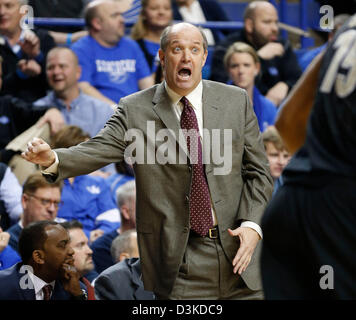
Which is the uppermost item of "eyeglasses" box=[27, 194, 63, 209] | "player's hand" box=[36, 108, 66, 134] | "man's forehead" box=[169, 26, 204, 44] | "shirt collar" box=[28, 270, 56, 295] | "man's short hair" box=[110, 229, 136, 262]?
"man's forehead" box=[169, 26, 204, 44]

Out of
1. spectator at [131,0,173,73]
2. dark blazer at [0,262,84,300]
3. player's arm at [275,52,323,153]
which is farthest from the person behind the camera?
spectator at [131,0,173,73]

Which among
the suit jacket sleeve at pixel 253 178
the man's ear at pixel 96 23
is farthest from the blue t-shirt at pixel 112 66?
the suit jacket sleeve at pixel 253 178

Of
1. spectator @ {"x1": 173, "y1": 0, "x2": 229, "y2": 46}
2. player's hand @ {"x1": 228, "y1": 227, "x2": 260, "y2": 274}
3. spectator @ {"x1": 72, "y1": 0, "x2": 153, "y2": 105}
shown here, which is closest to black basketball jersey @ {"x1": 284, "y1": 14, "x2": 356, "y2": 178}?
player's hand @ {"x1": 228, "y1": 227, "x2": 260, "y2": 274}

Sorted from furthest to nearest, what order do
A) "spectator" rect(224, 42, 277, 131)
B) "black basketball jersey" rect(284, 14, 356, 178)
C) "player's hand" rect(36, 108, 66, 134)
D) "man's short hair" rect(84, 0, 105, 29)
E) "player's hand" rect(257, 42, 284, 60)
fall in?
"player's hand" rect(257, 42, 284, 60)
"man's short hair" rect(84, 0, 105, 29)
"spectator" rect(224, 42, 277, 131)
"player's hand" rect(36, 108, 66, 134)
"black basketball jersey" rect(284, 14, 356, 178)

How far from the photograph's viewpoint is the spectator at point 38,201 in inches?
184

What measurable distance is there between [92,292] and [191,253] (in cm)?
118

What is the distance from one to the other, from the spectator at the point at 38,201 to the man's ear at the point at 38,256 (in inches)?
30.5

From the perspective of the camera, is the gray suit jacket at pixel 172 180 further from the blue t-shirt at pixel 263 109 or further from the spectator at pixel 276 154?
the blue t-shirt at pixel 263 109

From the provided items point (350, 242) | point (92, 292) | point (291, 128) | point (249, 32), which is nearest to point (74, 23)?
point (249, 32)

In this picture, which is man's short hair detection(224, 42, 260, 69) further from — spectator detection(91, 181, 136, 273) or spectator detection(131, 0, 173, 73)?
spectator detection(91, 181, 136, 273)

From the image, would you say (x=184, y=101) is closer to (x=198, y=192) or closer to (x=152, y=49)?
(x=198, y=192)

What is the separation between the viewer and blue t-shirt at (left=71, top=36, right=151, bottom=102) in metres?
6.02

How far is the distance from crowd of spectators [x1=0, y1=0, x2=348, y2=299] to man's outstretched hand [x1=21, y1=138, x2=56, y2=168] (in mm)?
1219
